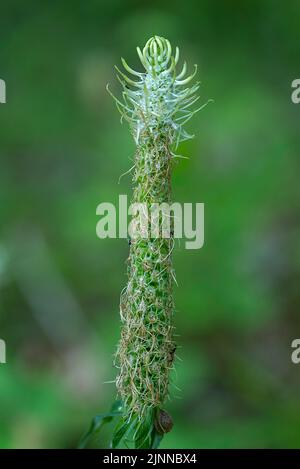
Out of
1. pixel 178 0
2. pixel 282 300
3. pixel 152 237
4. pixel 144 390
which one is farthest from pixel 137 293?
pixel 178 0

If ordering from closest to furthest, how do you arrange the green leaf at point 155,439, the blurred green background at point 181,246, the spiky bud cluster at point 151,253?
the spiky bud cluster at point 151,253
the green leaf at point 155,439
the blurred green background at point 181,246

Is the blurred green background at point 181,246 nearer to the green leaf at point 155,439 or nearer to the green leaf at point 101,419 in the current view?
the green leaf at point 101,419

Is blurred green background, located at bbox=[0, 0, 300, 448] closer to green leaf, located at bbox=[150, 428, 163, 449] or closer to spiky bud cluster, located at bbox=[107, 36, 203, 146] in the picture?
green leaf, located at bbox=[150, 428, 163, 449]

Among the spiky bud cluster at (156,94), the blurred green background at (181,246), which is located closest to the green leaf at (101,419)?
the spiky bud cluster at (156,94)

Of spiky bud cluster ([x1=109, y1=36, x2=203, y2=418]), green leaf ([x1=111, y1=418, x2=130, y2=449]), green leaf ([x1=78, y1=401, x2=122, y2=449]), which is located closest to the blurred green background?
green leaf ([x1=78, y1=401, x2=122, y2=449])

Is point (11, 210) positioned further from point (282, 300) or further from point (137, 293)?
point (137, 293)
